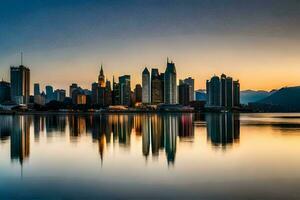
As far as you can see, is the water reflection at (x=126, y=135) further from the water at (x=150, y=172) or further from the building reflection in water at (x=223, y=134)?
the water at (x=150, y=172)

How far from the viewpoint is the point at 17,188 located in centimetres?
1764

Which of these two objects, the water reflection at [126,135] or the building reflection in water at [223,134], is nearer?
the water reflection at [126,135]

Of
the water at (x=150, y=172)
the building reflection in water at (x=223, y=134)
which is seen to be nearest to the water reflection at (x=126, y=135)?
the building reflection in water at (x=223, y=134)

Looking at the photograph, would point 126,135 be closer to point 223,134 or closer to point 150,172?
point 223,134

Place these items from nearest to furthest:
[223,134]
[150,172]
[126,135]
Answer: [150,172], [126,135], [223,134]

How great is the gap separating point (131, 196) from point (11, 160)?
13611mm

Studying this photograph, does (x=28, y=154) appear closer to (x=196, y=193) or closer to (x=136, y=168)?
(x=136, y=168)

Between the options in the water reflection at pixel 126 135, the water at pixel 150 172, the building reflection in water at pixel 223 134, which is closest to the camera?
the water at pixel 150 172

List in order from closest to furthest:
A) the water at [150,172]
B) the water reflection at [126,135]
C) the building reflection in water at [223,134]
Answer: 1. the water at [150,172]
2. the water reflection at [126,135]
3. the building reflection in water at [223,134]

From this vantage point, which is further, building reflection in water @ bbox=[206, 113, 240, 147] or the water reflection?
building reflection in water @ bbox=[206, 113, 240, 147]

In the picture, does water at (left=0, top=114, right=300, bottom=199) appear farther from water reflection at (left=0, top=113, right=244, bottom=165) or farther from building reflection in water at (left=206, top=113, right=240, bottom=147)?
building reflection in water at (left=206, top=113, right=240, bottom=147)

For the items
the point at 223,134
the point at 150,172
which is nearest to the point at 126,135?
the point at 223,134

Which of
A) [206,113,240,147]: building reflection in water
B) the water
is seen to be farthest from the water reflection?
the water

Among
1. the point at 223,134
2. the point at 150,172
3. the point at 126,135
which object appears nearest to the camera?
the point at 150,172
